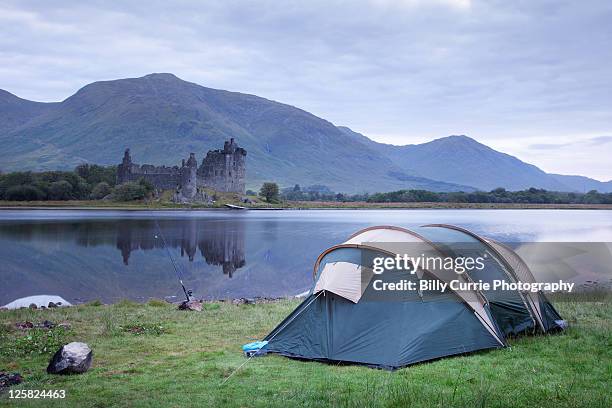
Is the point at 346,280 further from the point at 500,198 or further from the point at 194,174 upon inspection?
the point at 500,198

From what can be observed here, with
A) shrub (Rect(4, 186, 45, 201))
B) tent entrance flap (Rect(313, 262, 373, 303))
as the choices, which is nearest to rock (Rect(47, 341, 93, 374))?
tent entrance flap (Rect(313, 262, 373, 303))

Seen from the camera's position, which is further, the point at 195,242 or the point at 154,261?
the point at 195,242

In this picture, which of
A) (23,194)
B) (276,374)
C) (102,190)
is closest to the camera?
(276,374)

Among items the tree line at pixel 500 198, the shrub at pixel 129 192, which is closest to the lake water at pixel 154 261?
the shrub at pixel 129 192

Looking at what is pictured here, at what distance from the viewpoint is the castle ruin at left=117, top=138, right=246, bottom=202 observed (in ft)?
333

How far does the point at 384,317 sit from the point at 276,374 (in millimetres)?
2145

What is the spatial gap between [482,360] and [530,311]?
2448 mm

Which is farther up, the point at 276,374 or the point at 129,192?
the point at 129,192

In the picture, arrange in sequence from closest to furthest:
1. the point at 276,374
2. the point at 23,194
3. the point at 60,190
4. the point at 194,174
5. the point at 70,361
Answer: the point at 276,374 < the point at 70,361 < the point at 60,190 < the point at 23,194 < the point at 194,174

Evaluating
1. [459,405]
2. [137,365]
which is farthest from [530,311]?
[137,365]

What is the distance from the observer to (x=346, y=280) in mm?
10141

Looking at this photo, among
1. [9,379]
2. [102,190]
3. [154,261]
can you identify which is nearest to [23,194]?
[102,190]

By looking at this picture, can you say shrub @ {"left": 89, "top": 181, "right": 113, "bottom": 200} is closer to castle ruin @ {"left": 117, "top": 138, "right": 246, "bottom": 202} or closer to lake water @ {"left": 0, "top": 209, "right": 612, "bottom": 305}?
castle ruin @ {"left": 117, "top": 138, "right": 246, "bottom": 202}

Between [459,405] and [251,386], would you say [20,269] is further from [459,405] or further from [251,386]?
[459,405]
